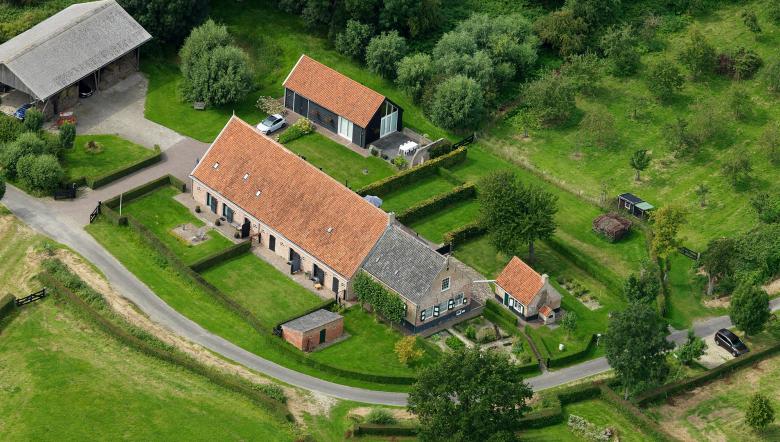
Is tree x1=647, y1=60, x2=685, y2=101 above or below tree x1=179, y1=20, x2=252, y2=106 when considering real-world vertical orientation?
above

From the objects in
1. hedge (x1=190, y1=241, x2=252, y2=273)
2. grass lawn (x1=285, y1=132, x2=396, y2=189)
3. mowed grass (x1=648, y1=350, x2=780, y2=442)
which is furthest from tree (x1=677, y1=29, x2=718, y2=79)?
hedge (x1=190, y1=241, x2=252, y2=273)

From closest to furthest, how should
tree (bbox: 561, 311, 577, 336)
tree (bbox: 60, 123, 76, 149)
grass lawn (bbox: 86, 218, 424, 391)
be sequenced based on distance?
grass lawn (bbox: 86, 218, 424, 391) < tree (bbox: 561, 311, 577, 336) < tree (bbox: 60, 123, 76, 149)

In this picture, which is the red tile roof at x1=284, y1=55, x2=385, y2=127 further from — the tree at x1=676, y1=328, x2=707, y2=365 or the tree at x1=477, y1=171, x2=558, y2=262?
the tree at x1=676, y1=328, x2=707, y2=365

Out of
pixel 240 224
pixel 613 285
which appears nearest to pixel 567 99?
pixel 613 285

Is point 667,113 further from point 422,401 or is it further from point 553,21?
point 422,401

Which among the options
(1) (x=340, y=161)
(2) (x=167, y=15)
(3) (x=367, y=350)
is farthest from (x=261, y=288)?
(2) (x=167, y=15)

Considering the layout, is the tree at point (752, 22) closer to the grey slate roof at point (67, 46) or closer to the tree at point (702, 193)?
the tree at point (702, 193)

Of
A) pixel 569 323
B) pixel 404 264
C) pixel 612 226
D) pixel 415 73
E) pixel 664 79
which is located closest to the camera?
pixel 569 323

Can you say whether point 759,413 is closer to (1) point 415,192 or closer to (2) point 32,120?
(1) point 415,192
